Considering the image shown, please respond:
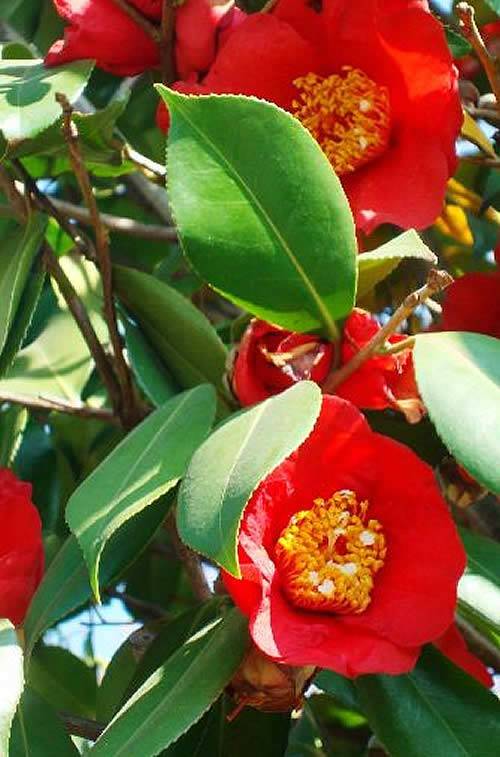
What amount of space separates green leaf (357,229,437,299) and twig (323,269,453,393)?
0.05ft

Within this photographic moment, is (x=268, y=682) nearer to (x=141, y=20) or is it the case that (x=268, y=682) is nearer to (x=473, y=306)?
(x=473, y=306)

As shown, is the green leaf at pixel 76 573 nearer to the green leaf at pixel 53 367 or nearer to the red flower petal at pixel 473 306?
the red flower petal at pixel 473 306

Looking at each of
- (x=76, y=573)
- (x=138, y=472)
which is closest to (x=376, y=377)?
(x=138, y=472)

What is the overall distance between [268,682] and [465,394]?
0.67 ft

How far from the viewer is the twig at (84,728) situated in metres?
1.11

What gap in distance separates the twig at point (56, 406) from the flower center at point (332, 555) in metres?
0.38

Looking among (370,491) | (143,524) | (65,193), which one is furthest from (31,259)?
(65,193)

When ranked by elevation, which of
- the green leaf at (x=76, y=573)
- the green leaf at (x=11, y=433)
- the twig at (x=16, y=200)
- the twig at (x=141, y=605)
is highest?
the twig at (x=16, y=200)

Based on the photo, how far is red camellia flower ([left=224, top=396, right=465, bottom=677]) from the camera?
2.95ft

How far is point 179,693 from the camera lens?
90 centimetres

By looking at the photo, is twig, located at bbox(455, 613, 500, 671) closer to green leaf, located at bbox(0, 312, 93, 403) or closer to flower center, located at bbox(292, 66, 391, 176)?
flower center, located at bbox(292, 66, 391, 176)

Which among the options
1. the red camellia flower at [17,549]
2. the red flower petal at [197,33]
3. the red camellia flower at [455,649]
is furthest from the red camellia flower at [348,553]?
the red flower petal at [197,33]

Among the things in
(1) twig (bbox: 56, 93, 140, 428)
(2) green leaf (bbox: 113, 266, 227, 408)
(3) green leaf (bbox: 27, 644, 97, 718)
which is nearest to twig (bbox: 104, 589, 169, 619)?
(3) green leaf (bbox: 27, 644, 97, 718)

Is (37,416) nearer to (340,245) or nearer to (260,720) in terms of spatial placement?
(260,720)
